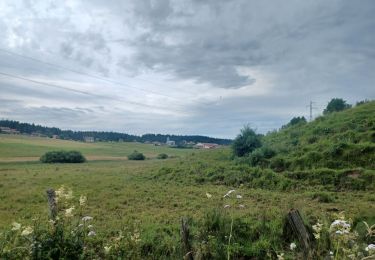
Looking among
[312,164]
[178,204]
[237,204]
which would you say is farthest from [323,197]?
[178,204]

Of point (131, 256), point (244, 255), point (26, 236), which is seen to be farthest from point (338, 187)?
point (26, 236)

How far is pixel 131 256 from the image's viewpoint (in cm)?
478

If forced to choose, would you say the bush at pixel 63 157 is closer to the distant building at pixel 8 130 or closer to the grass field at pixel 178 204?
the grass field at pixel 178 204

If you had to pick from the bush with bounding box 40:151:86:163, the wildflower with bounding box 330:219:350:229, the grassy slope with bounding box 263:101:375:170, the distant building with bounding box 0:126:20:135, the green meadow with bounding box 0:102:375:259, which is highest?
the distant building with bounding box 0:126:20:135

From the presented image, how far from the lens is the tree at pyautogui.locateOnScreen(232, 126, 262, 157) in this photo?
23391 mm

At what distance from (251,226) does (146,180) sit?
15.1 meters

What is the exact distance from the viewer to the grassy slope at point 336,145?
17.3 meters

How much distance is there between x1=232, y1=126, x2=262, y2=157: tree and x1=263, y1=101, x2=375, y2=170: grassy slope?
184 centimetres

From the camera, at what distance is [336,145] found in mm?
18469

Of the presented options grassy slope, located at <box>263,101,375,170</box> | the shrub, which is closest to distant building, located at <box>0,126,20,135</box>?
grassy slope, located at <box>263,101,375,170</box>

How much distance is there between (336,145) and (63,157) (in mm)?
51055

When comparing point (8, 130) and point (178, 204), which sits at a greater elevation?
point (8, 130)

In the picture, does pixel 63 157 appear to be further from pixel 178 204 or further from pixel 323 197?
pixel 323 197

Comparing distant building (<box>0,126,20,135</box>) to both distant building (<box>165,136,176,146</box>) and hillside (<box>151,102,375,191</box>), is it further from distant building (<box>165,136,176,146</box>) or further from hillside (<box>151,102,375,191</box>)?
hillside (<box>151,102,375,191</box>)
